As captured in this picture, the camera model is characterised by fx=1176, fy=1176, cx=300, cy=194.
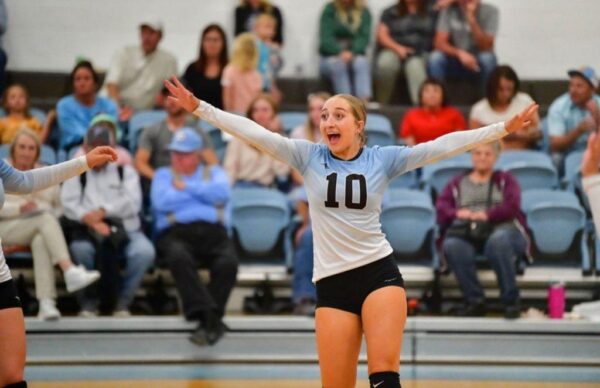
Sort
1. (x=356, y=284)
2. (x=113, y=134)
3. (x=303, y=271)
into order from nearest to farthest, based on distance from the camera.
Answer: (x=356, y=284)
(x=303, y=271)
(x=113, y=134)

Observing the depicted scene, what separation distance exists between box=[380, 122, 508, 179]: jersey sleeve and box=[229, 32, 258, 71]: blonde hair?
522 centimetres

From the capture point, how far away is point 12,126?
35.4 feet

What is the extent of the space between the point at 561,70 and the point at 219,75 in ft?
12.7

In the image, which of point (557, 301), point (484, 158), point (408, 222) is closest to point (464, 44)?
point (484, 158)

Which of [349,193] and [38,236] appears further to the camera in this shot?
[38,236]

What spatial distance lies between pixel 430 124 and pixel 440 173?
0.57 metres

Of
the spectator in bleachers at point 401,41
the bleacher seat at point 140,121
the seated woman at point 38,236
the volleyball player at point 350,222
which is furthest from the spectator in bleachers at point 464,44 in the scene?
the volleyball player at point 350,222

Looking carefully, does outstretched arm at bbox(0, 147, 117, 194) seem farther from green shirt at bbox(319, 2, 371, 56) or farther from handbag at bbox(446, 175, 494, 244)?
green shirt at bbox(319, 2, 371, 56)

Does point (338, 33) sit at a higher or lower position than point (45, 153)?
higher

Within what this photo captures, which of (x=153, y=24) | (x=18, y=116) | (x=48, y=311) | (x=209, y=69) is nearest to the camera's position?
(x=48, y=311)

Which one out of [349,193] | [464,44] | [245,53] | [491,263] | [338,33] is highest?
[338,33]

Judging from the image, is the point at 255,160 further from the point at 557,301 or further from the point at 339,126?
the point at 339,126

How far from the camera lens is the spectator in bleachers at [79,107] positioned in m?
10.7

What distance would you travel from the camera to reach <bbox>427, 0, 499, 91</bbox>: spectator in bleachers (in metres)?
12.0
